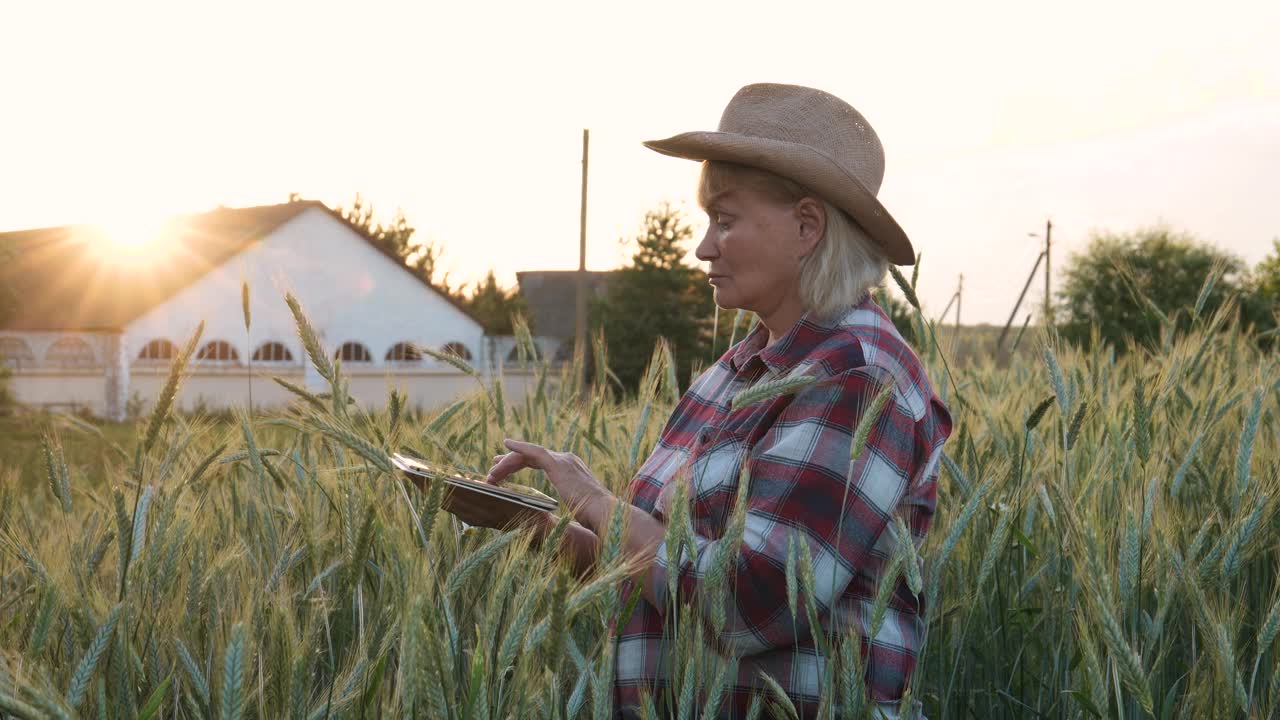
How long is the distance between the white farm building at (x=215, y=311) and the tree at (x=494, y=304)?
4.51 meters

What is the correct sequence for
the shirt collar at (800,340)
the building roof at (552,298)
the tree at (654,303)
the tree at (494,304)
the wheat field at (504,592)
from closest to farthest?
the wheat field at (504,592) < the shirt collar at (800,340) < the tree at (654,303) < the tree at (494,304) < the building roof at (552,298)

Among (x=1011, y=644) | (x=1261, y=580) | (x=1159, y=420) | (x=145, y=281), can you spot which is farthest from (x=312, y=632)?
(x=145, y=281)

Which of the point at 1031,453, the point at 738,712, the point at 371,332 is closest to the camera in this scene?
the point at 738,712

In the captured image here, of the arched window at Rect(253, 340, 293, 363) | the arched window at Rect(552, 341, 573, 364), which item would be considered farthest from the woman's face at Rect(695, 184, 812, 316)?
Result: the arched window at Rect(552, 341, 573, 364)

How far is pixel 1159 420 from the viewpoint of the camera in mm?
3061

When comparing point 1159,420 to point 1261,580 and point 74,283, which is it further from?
point 74,283

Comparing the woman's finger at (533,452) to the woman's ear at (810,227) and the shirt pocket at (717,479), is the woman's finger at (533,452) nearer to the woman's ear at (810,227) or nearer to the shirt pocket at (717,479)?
the shirt pocket at (717,479)

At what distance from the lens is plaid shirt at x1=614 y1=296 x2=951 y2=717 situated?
172 centimetres

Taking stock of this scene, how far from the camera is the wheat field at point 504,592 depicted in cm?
132

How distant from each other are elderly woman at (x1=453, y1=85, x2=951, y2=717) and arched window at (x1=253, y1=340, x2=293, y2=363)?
26098 mm

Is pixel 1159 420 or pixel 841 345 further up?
pixel 841 345

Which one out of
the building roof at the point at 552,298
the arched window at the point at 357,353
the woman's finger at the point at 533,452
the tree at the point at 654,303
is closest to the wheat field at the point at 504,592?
the woman's finger at the point at 533,452

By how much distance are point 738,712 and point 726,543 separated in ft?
1.88

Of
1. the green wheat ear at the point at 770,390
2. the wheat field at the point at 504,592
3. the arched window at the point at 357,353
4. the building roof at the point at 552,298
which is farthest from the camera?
the building roof at the point at 552,298
